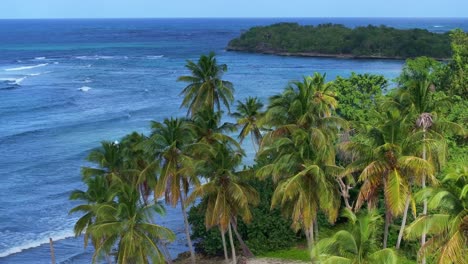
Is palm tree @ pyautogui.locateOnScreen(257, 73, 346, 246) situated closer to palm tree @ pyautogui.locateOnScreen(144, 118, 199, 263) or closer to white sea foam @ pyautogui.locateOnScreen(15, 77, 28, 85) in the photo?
palm tree @ pyautogui.locateOnScreen(144, 118, 199, 263)

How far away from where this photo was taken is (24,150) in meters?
63.2

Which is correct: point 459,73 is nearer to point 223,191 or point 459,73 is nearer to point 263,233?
point 263,233

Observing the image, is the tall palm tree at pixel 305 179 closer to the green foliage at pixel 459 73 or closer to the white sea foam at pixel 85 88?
the green foliage at pixel 459 73

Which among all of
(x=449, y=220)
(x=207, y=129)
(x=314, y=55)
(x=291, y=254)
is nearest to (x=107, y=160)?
(x=207, y=129)

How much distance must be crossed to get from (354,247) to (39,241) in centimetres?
3005

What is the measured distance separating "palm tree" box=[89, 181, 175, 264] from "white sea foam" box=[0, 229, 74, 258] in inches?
695

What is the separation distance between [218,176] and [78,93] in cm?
6978

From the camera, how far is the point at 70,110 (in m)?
81.3

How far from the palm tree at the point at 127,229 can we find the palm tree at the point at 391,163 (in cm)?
907

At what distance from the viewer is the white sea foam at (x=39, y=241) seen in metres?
40.4

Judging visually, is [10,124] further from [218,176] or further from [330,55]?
[330,55]

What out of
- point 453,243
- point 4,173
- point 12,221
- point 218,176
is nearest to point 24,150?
point 4,173

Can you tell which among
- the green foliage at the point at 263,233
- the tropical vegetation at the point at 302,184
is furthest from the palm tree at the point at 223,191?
the green foliage at the point at 263,233

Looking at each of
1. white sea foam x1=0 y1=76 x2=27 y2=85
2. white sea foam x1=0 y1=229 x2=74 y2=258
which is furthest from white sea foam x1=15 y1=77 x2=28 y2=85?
white sea foam x1=0 y1=229 x2=74 y2=258
